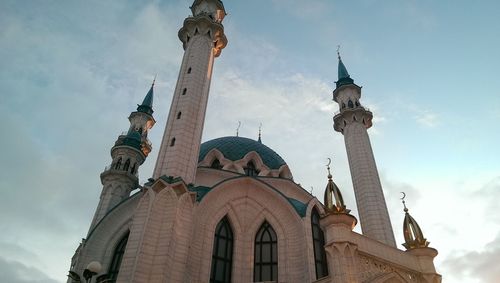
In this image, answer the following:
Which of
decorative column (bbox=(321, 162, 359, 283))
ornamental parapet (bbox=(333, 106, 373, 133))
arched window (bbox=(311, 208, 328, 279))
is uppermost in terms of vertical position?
ornamental parapet (bbox=(333, 106, 373, 133))

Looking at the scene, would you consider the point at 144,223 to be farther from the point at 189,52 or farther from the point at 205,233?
the point at 189,52

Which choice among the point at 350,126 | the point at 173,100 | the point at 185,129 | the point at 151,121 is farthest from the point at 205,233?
the point at 151,121

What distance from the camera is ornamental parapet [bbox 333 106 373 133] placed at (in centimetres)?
2744

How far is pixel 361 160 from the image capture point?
81.9 ft

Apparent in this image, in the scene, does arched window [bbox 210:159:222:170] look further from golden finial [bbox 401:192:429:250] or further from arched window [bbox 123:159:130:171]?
golden finial [bbox 401:192:429:250]

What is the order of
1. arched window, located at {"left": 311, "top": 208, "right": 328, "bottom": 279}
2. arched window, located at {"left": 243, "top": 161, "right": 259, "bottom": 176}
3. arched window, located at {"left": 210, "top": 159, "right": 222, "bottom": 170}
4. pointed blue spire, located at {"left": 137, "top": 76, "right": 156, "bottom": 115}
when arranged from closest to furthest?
arched window, located at {"left": 311, "top": 208, "right": 328, "bottom": 279}
arched window, located at {"left": 210, "top": 159, "right": 222, "bottom": 170}
arched window, located at {"left": 243, "top": 161, "right": 259, "bottom": 176}
pointed blue spire, located at {"left": 137, "top": 76, "right": 156, "bottom": 115}

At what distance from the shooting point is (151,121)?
1379 inches

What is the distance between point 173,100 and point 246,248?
27.6 ft

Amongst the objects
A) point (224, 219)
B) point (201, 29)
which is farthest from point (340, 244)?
point (201, 29)

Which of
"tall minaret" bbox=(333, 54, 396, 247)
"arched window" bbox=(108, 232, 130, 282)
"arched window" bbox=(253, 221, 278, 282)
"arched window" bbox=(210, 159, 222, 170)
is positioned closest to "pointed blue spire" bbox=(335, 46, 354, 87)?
"tall minaret" bbox=(333, 54, 396, 247)

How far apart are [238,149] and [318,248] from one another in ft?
32.3

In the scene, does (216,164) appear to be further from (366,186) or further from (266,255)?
(366,186)

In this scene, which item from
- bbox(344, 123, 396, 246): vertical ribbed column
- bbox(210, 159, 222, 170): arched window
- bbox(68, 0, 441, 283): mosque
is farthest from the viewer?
bbox(210, 159, 222, 170): arched window

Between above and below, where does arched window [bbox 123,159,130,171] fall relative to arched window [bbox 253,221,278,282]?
above
